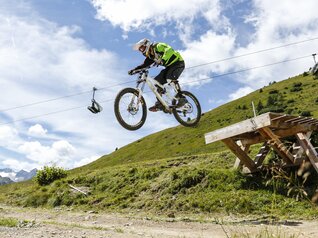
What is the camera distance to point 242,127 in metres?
16.6

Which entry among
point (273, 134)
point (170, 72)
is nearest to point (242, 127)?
point (273, 134)

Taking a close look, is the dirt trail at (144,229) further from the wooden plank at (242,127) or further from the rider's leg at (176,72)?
the rider's leg at (176,72)

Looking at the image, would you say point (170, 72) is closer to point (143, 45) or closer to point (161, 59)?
point (161, 59)

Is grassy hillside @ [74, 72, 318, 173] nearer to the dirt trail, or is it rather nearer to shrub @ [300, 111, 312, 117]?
shrub @ [300, 111, 312, 117]

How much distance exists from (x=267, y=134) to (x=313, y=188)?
12.3 feet

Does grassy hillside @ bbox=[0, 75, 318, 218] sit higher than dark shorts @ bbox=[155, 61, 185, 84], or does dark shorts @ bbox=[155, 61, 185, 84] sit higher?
dark shorts @ bbox=[155, 61, 185, 84]

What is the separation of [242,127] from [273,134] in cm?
134

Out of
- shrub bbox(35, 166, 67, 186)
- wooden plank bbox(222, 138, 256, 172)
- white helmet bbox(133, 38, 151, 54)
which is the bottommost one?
wooden plank bbox(222, 138, 256, 172)

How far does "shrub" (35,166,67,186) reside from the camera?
3225cm

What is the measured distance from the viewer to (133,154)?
404 ft

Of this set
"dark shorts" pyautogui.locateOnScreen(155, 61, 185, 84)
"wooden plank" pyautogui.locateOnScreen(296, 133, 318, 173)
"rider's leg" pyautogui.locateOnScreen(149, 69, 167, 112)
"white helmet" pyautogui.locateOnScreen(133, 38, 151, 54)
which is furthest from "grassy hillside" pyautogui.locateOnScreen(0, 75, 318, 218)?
"white helmet" pyautogui.locateOnScreen(133, 38, 151, 54)

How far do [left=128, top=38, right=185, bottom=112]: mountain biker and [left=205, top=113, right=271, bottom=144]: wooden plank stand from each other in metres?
5.28

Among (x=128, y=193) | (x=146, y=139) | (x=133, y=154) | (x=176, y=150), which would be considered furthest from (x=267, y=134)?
(x=146, y=139)

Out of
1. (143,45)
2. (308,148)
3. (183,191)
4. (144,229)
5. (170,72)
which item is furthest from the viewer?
(183,191)
